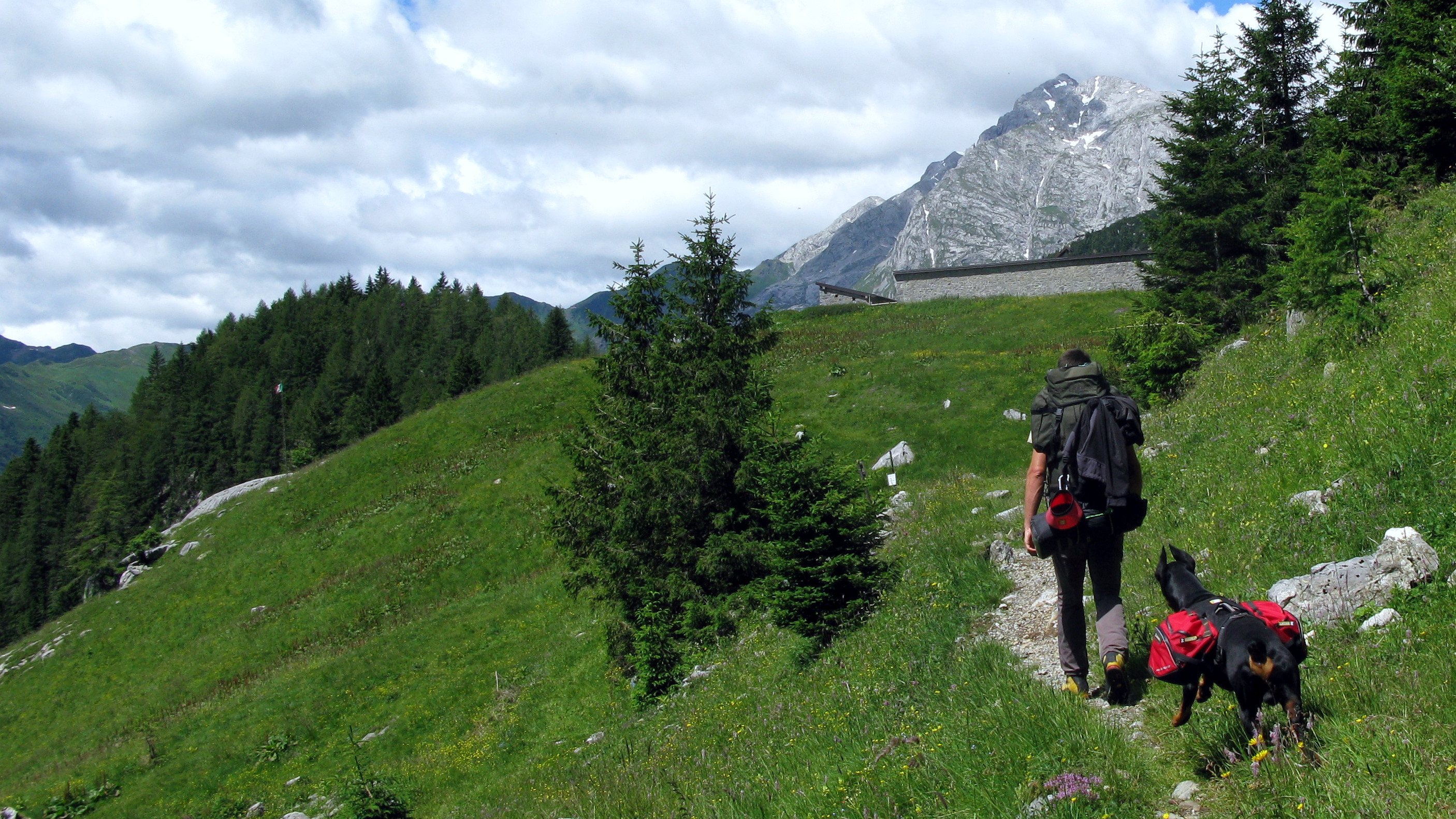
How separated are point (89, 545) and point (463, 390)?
43076 millimetres

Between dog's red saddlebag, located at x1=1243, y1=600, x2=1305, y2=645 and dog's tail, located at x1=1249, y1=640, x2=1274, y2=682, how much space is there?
121 mm

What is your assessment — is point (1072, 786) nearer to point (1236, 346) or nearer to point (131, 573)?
point (1236, 346)

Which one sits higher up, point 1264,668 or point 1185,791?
point 1264,668

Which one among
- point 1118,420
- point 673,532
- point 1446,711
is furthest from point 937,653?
point 673,532

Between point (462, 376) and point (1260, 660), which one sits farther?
point (462, 376)

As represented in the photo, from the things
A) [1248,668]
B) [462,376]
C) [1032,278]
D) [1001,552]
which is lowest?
[1001,552]

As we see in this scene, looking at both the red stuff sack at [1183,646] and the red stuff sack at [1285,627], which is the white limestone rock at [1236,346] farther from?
the red stuff sack at [1183,646]

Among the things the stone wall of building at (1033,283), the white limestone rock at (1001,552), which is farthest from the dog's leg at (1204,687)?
the stone wall of building at (1033,283)

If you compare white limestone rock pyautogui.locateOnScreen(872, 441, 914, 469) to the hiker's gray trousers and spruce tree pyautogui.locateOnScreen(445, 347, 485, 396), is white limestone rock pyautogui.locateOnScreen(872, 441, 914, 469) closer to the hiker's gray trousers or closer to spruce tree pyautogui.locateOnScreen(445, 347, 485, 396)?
the hiker's gray trousers

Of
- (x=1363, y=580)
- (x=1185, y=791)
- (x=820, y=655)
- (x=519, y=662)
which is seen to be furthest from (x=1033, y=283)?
(x=1185, y=791)

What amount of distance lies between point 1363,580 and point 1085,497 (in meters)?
1.96


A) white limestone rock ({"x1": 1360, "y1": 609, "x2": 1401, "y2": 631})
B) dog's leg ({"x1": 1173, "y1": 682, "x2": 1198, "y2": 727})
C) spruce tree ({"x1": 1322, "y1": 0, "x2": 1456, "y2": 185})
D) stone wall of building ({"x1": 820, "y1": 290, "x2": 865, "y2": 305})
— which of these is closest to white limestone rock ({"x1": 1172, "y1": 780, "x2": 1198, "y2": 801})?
dog's leg ({"x1": 1173, "y1": 682, "x2": 1198, "y2": 727})

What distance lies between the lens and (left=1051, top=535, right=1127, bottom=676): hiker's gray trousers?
17.4 feet

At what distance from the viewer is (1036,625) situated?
25.0ft
